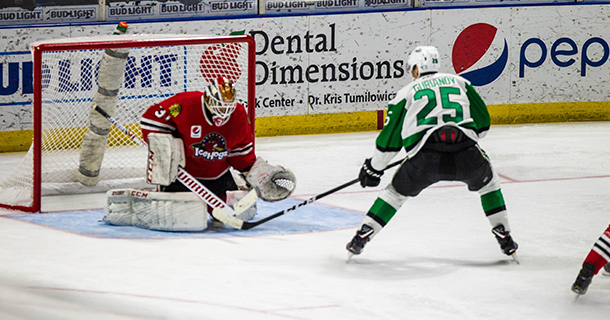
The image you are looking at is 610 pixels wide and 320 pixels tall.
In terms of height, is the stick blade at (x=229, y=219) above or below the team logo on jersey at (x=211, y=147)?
below

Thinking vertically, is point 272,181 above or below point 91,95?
below

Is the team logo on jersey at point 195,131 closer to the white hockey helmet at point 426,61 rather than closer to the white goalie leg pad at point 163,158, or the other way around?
the white goalie leg pad at point 163,158

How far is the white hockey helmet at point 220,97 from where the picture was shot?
4.87 metres

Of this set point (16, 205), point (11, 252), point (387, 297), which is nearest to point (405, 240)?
point (387, 297)

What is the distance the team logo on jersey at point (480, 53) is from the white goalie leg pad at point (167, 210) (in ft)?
16.1

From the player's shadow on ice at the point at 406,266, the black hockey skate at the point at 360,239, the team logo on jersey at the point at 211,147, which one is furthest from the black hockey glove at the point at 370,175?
the team logo on jersey at the point at 211,147

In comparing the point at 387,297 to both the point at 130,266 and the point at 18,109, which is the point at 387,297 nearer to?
the point at 130,266

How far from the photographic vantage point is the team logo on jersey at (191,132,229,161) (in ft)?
16.5

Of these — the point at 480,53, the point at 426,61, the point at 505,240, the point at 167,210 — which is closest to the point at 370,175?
the point at 426,61

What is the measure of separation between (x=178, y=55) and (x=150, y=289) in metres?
3.21

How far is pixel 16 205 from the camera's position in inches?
220

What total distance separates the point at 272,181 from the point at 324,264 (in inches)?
34.2

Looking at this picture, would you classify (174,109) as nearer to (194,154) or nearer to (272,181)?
(194,154)

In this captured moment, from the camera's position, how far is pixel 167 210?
4.98m
